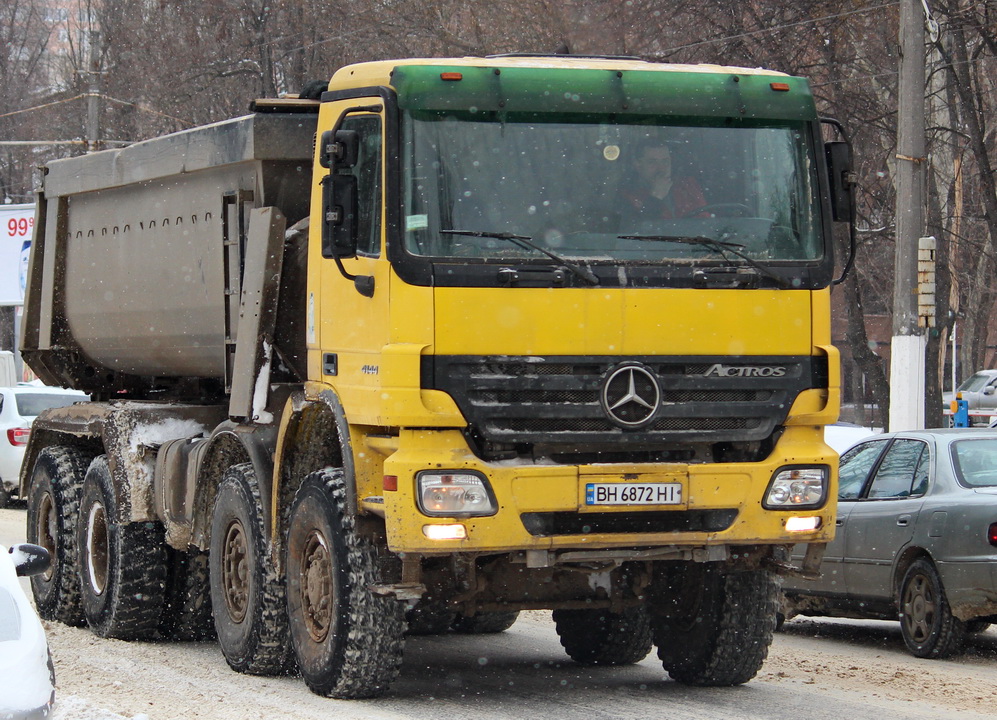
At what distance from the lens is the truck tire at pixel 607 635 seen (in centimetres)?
917

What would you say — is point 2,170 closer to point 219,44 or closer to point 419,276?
point 219,44

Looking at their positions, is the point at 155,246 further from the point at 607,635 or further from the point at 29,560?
the point at 29,560

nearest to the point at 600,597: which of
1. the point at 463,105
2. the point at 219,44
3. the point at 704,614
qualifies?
the point at 704,614

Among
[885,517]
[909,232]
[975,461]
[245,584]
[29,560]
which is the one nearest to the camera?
[29,560]

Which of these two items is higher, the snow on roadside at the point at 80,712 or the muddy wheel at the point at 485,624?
the snow on roadside at the point at 80,712

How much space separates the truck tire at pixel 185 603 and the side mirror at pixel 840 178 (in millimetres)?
4877

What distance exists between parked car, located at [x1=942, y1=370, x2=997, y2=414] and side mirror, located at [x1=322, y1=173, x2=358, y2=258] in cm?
2779

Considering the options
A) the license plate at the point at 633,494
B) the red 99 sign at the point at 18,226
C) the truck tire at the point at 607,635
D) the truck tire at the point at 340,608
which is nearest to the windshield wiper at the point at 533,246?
the license plate at the point at 633,494

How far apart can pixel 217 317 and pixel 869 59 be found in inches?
835

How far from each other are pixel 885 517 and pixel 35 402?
15.0 meters

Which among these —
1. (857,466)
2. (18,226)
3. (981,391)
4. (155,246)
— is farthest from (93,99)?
(857,466)

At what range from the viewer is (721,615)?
8164mm

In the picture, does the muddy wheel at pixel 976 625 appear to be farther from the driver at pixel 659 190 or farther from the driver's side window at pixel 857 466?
the driver at pixel 659 190

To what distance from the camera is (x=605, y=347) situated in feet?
22.9
